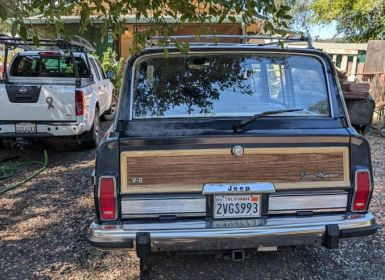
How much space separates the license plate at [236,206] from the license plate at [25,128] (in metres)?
4.90

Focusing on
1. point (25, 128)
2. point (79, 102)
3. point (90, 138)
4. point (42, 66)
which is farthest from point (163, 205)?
point (42, 66)

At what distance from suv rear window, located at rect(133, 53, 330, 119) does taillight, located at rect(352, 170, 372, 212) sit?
0.57 metres

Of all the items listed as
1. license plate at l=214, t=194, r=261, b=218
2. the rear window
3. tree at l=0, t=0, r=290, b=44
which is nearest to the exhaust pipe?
license plate at l=214, t=194, r=261, b=218

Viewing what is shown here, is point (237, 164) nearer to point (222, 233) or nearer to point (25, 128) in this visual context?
point (222, 233)

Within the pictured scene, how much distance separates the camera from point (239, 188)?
343 cm

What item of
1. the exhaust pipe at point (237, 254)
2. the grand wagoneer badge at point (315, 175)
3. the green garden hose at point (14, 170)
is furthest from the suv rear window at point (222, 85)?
the green garden hose at point (14, 170)

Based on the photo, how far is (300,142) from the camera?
136 inches

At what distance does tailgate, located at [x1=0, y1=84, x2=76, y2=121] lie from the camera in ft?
24.3

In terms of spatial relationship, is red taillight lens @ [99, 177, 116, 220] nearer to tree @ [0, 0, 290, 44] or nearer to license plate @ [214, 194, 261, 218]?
license plate @ [214, 194, 261, 218]

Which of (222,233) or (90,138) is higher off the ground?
(222,233)

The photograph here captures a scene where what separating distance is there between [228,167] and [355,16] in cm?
1834

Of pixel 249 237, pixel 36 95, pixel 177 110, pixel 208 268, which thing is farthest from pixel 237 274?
pixel 36 95

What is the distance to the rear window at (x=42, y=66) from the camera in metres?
9.18

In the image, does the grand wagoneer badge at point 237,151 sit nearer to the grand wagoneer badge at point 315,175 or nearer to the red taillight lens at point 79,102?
the grand wagoneer badge at point 315,175
